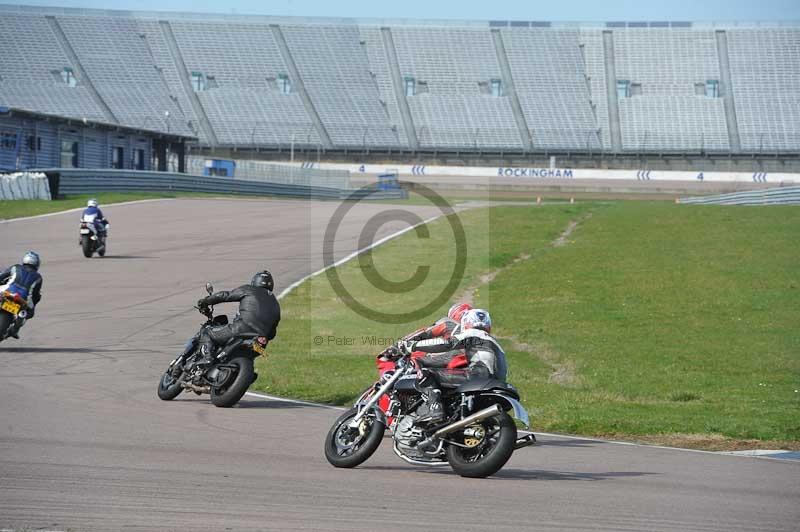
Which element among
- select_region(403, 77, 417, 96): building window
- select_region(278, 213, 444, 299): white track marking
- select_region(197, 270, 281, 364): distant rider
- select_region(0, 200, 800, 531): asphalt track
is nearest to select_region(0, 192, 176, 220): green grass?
select_region(278, 213, 444, 299): white track marking

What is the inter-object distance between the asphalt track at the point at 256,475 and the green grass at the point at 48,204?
23.2m

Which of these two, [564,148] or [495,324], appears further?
[564,148]

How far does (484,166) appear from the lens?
78000 millimetres

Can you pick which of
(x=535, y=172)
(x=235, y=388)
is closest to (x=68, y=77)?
(x=535, y=172)

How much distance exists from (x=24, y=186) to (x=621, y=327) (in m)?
30.1

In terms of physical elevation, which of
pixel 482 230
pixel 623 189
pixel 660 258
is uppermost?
pixel 623 189

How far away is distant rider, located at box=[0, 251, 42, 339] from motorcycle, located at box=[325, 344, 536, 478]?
8.29 meters

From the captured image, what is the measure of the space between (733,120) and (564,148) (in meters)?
13.5

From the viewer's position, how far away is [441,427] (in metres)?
8.88

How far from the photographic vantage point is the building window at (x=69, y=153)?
2169 inches

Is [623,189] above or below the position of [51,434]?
above

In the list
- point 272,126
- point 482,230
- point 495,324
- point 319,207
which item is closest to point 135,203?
point 319,207

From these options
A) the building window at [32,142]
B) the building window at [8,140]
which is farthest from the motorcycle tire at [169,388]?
the building window at [32,142]

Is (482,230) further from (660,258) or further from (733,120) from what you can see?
(733,120)
